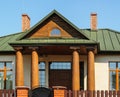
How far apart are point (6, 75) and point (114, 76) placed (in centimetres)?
790

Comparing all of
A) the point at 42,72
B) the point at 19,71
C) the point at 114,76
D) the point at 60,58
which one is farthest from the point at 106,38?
the point at 19,71

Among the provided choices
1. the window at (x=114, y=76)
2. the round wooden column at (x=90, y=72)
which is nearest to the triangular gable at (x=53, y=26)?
the round wooden column at (x=90, y=72)

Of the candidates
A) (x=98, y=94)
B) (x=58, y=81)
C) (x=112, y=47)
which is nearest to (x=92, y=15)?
(x=112, y=47)

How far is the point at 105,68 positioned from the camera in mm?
31062

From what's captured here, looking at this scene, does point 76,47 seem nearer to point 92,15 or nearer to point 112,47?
point 112,47

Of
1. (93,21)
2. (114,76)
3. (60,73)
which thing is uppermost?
(93,21)

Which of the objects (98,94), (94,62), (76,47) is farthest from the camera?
(94,62)

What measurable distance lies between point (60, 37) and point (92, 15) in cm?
660

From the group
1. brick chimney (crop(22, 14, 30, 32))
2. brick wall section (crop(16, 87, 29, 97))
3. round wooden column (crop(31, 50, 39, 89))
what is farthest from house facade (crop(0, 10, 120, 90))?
brick wall section (crop(16, 87, 29, 97))

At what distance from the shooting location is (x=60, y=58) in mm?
31516

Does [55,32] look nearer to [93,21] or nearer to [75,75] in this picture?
[75,75]

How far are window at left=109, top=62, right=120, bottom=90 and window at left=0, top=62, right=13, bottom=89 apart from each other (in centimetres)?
729

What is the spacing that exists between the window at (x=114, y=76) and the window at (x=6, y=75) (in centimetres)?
729

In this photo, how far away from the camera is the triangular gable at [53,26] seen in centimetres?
2873
